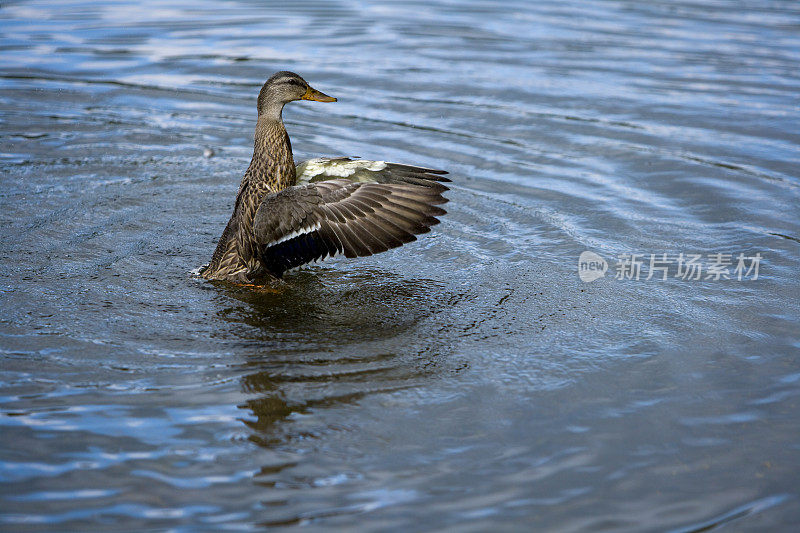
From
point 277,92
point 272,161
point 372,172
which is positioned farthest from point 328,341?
point 277,92

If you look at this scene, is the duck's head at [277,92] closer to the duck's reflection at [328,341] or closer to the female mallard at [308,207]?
the female mallard at [308,207]

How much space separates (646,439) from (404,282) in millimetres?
2407

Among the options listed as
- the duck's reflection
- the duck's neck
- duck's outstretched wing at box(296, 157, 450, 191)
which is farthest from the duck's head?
the duck's reflection

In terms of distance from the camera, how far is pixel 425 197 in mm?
5820

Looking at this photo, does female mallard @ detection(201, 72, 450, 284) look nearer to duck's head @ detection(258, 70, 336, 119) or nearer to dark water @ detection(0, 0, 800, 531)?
duck's head @ detection(258, 70, 336, 119)

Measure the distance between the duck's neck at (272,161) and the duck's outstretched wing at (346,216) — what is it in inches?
16.1

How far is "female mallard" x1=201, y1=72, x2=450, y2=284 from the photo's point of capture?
227 inches

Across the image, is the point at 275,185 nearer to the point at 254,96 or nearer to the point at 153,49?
the point at 254,96

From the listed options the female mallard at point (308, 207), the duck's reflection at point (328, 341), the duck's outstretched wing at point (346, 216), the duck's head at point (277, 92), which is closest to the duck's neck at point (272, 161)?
the female mallard at point (308, 207)

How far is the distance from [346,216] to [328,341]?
88 cm

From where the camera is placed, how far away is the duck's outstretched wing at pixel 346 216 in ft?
18.8

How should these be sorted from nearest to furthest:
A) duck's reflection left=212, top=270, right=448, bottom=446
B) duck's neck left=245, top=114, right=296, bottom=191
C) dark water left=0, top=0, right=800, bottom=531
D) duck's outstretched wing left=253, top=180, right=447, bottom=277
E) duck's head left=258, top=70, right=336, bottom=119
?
dark water left=0, top=0, right=800, bottom=531
duck's reflection left=212, top=270, right=448, bottom=446
duck's outstretched wing left=253, top=180, right=447, bottom=277
duck's neck left=245, top=114, right=296, bottom=191
duck's head left=258, top=70, right=336, bottom=119

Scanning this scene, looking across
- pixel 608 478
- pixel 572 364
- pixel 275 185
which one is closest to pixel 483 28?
pixel 275 185

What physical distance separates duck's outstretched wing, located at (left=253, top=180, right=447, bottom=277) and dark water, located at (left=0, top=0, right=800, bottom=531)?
0.48 meters
